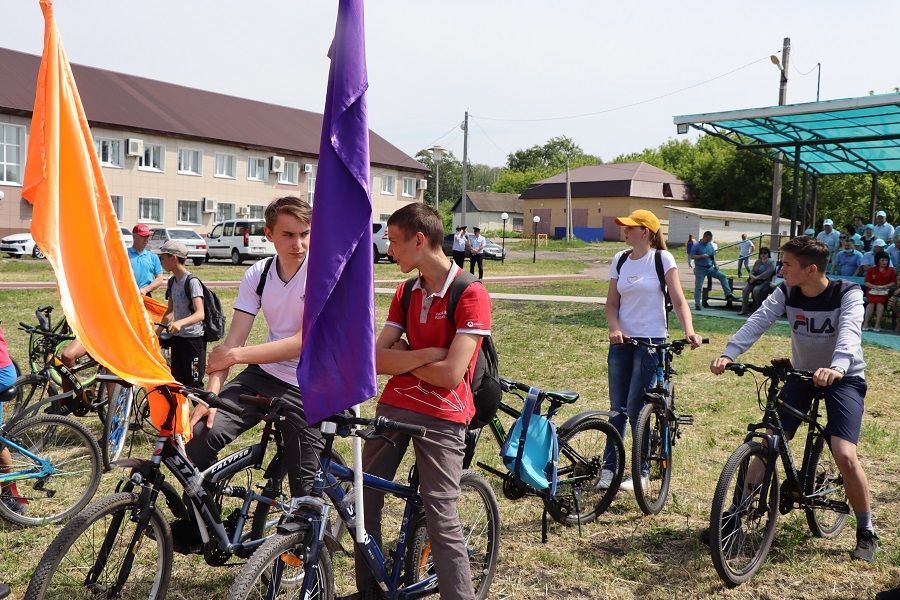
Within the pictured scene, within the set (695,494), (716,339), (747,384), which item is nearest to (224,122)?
(716,339)

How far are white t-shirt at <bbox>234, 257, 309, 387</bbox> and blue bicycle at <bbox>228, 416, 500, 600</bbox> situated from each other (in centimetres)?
81

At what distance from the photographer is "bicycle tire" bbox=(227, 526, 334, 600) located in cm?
282

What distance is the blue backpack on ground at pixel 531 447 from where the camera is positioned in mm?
4613

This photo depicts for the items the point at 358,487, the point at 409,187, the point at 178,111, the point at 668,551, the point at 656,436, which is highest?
the point at 178,111

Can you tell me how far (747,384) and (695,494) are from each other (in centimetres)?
452

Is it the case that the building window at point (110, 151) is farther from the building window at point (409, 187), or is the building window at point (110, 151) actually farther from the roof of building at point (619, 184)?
the roof of building at point (619, 184)

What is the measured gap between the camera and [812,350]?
4.75 m

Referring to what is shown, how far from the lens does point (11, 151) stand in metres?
35.5

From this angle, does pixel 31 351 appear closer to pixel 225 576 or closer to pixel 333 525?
pixel 225 576

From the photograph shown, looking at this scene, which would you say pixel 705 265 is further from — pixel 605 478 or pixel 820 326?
pixel 820 326

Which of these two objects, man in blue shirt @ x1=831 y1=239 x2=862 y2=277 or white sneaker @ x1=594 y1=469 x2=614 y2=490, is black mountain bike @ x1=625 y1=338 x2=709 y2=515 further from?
man in blue shirt @ x1=831 y1=239 x2=862 y2=277

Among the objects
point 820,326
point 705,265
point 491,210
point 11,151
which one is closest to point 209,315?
point 820,326

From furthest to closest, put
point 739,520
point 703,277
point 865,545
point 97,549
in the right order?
point 703,277 < point 865,545 < point 739,520 < point 97,549

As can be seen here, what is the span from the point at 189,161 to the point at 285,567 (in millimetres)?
43137
